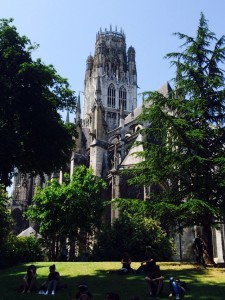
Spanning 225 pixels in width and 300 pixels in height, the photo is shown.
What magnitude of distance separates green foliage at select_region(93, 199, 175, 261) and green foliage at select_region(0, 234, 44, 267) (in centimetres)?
464

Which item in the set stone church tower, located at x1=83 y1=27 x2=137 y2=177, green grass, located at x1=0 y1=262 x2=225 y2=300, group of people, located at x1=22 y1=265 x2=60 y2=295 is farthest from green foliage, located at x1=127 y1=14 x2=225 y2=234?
stone church tower, located at x1=83 y1=27 x2=137 y2=177

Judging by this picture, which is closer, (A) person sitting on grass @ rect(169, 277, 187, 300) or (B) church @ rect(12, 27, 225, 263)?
(A) person sitting on grass @ rect(169, 277, 187, 300)

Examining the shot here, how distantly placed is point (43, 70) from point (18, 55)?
4.82 feet

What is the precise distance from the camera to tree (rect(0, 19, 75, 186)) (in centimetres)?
1670

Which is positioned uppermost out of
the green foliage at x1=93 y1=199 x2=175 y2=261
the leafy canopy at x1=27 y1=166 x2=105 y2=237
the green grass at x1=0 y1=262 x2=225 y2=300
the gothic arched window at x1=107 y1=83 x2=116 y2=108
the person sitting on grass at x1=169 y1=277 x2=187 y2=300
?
the gothic arched window at x1=107 y1=83 x2=116 y2=108

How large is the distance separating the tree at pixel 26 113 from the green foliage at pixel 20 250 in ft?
23.9

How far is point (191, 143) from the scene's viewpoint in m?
16.1

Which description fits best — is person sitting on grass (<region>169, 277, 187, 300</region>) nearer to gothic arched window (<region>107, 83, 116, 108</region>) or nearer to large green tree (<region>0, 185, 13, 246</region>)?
large green tree (<region>0, 185, 13, 246</region>)

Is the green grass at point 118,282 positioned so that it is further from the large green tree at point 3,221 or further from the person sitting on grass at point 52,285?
the large green tree at point 3,221

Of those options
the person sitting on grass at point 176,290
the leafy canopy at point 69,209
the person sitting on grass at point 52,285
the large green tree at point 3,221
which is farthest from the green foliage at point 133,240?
the person sitting on grass at point 176,290

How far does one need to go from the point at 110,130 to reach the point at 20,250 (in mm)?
48469

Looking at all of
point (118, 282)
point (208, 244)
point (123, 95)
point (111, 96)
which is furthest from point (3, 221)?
point (123, 95)

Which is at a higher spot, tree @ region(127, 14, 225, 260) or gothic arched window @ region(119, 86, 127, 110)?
gothic arched window @ region(119, 86, 127, 110)

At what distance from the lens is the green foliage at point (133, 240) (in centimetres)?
2231
